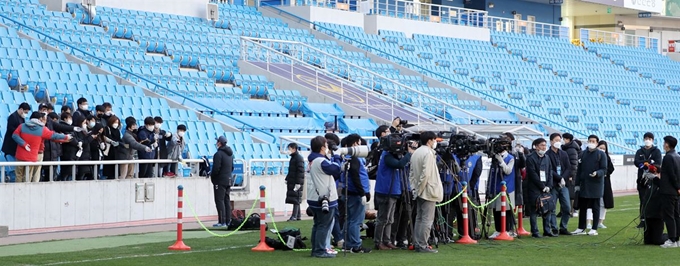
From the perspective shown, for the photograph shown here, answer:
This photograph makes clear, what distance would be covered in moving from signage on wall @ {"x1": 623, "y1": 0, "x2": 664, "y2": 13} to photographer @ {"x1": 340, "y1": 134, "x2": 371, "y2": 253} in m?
49.7

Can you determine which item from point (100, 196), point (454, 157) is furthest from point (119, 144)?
point (454, 157)

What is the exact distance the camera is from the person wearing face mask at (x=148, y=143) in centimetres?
2203

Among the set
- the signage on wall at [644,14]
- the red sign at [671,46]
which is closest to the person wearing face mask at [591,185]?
the red sign at [671,46]

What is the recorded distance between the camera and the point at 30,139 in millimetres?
19812

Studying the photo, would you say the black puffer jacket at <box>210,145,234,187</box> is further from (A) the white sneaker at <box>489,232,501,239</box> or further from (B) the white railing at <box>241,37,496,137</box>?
(B) the white railing at <box>241,37,496,137</box>

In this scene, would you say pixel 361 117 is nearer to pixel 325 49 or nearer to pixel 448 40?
pixel 325 49

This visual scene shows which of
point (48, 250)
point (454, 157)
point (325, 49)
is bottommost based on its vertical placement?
point (48, 250)

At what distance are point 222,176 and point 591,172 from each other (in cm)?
650

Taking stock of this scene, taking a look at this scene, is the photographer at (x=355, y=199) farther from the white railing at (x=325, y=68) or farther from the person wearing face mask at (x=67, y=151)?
the white railing at (x=325, y=68)

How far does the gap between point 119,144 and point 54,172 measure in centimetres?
133

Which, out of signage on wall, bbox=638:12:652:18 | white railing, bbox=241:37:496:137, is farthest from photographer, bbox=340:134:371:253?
signage on wall, bbox=638:12:652:18

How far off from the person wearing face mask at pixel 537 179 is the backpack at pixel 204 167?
6954mm

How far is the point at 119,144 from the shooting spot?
21.4m

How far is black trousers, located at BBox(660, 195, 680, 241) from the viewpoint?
675 inches
